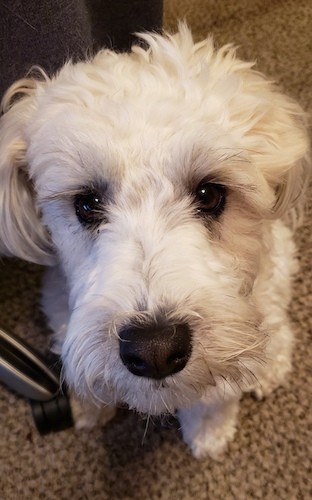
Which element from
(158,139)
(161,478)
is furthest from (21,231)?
(161,478)

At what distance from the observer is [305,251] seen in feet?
4.64

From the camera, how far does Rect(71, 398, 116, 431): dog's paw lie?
1.20m

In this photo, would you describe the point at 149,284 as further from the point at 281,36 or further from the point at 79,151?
the point at 281,36

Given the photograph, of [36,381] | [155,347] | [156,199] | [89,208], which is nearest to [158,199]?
[156,199]

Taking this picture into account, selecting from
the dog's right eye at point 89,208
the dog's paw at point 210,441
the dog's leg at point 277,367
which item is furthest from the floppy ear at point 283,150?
the dog's paw at point 210,441

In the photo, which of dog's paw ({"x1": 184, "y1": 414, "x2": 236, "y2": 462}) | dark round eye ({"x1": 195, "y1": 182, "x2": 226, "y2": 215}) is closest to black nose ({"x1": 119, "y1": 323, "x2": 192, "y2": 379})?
dark round eye ({"x1": 195, "y1": 182, "x2": 226, "y2": 215})

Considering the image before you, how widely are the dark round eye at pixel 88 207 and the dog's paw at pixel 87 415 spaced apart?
478 mm

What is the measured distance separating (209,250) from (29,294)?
688 millimetres

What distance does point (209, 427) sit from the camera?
1145mm

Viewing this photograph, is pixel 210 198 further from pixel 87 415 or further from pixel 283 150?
pixel 87 415

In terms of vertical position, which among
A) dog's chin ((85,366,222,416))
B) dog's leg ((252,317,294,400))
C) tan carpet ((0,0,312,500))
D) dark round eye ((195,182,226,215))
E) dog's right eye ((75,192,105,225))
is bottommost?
tan carpet ((0,0,312,500))

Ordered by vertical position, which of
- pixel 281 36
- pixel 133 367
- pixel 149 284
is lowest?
pixel 133 367

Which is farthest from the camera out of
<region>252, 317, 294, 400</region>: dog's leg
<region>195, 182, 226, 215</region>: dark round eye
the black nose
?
<region>252, 317, 294, 400</region>: dog's leg

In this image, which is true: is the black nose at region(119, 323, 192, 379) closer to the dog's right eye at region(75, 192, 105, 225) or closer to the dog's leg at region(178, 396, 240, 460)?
the dog's right eye at region(75, 192, 105, 225)
